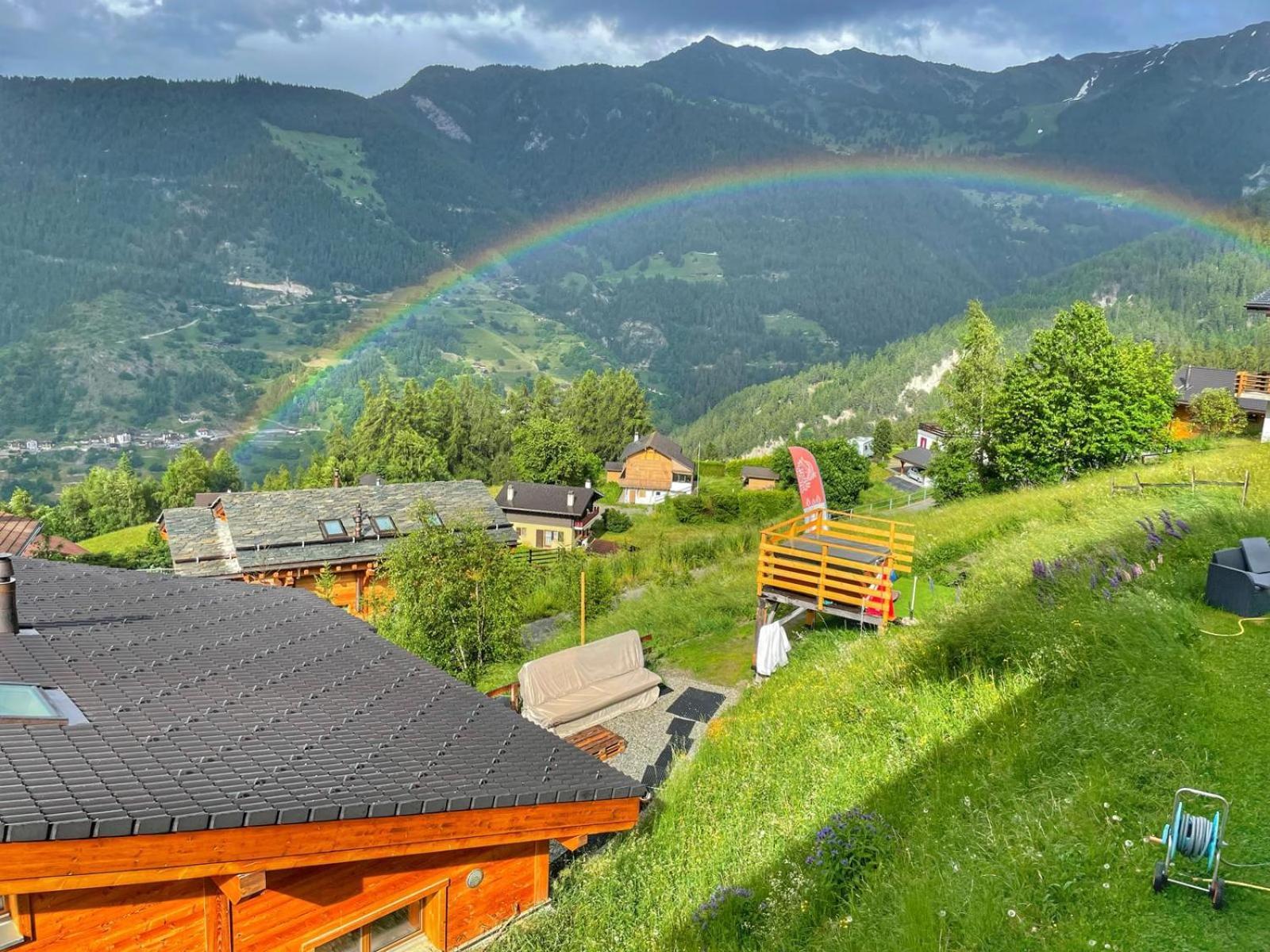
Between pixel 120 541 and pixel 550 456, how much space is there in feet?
Answer: 126

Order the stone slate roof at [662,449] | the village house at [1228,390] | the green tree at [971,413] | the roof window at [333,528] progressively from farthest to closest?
the stone slate roof at [662,449] < the green tree at [971,413] < the roof window at [333,528] < the village house at [1228,390]

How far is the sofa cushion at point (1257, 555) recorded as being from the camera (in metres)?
9.75

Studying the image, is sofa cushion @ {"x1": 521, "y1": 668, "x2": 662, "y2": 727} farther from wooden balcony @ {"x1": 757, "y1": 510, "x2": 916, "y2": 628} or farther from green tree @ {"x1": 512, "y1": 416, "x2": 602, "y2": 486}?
green tree @ {"x1": 512, "y1": 416, "x2": 602, "y2": 486}

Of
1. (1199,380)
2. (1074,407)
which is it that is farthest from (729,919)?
(1199,380)

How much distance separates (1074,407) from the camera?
2958 cm

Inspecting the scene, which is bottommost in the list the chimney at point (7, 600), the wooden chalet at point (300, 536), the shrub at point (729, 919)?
the wooden chalet at point (300, 536)

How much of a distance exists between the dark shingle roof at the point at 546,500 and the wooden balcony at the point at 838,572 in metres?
43.9

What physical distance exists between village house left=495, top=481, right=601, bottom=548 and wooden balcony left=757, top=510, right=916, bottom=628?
43442 mm

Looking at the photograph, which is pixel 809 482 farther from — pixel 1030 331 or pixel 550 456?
pixel 1030 331

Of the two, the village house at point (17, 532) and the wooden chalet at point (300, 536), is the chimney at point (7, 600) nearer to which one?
the village house at point (17, 532)

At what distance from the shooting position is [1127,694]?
27.0 feet

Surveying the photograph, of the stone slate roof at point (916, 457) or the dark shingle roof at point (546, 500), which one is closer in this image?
the dark shingle roof at point (546, 500)

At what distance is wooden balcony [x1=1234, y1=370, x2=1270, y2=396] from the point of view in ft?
104

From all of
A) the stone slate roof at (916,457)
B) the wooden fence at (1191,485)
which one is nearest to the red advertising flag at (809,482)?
the wooden fence at (1191,485)
